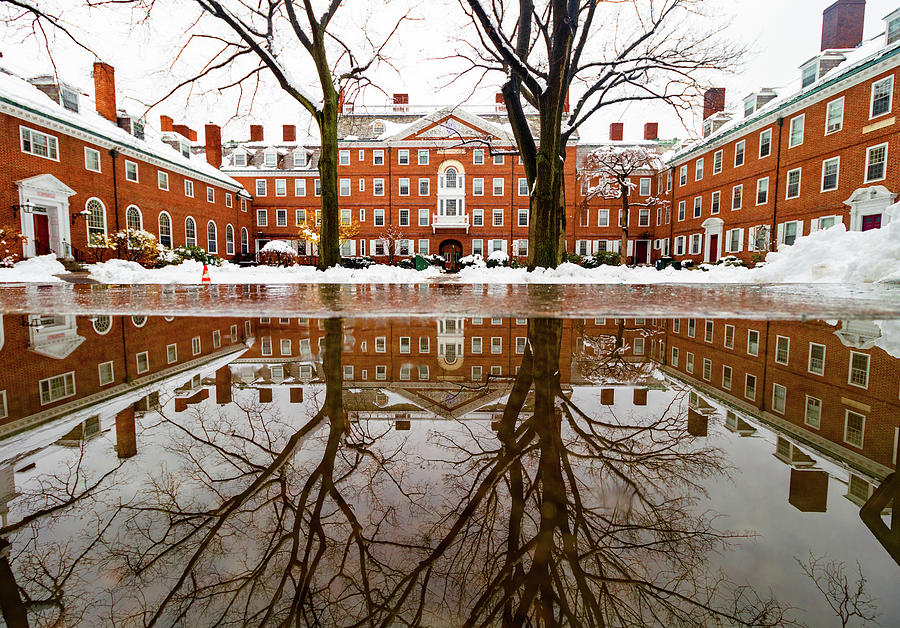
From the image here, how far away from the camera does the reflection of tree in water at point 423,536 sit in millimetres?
920

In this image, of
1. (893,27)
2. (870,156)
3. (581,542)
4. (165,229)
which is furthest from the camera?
(165,229)

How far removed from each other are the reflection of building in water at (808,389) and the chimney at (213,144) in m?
51.7

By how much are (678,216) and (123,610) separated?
47.3 meters

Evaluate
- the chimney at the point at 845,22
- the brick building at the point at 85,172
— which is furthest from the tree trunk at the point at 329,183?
the chimney at the point at 845,22

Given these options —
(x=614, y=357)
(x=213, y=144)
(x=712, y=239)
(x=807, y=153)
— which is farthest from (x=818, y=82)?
(x=213, y=144)

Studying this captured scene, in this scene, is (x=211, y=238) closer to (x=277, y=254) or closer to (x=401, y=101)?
(x=277, y=254)

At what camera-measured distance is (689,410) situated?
2.12 m

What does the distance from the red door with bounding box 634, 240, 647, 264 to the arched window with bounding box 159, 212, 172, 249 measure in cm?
4194

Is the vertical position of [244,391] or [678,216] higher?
[678,216]

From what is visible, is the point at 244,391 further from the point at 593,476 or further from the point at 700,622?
the point at 700,622

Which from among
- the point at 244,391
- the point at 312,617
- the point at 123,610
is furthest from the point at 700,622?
the point at 244,391

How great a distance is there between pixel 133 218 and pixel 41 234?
6324 mm

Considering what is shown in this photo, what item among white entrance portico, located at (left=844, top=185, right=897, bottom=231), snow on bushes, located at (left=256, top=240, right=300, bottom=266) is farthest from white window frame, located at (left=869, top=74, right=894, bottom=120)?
→ snow on bushes, located at (left=256, top=240, right=300, bottom=266)

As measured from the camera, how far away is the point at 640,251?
48125 millimetres
